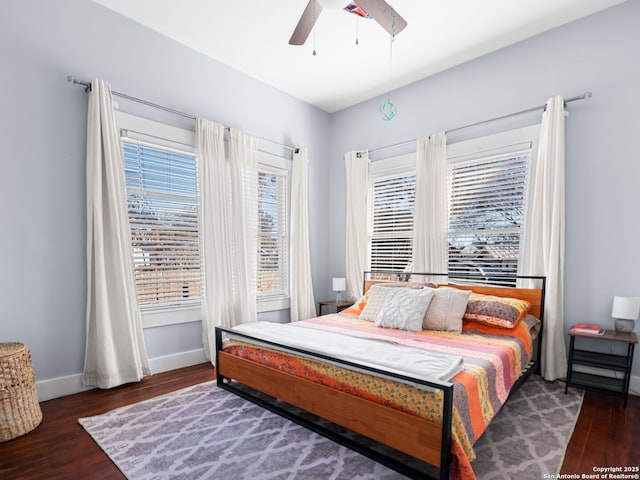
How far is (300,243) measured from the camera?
4.42m

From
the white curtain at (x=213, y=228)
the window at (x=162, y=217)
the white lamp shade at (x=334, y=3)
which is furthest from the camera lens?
the white curtain at (x=213, y=228)

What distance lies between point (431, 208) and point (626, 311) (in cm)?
188

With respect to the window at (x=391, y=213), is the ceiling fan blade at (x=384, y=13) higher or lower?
higher

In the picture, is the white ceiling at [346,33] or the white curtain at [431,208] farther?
the white curtain at [431,208]

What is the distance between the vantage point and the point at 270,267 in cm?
431

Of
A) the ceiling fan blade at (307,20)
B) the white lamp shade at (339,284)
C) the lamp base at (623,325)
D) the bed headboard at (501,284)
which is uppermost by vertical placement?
the ceiling fan blade at (307,20)

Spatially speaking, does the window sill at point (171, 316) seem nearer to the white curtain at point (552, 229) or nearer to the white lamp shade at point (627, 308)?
the white curtain at point (552, 229)

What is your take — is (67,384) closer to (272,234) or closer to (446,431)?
(272,234)

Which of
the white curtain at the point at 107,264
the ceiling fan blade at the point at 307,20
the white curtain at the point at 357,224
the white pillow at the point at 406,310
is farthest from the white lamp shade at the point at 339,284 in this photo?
the ceiling fan blade at the point at 307,20

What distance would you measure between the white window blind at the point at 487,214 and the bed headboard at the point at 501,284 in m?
0.06

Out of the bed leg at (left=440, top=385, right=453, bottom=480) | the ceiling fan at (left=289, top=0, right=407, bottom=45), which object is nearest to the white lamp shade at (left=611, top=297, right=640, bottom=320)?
the bed leg at (left=440, top=385, right=453, bottom=480)

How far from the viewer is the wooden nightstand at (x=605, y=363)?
8.30ft

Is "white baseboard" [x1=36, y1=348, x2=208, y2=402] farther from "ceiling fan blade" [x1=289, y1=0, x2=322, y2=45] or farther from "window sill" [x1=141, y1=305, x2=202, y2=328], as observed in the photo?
"ceiling fan blade" [x1=289, y1=0, x2=322, y2=45]

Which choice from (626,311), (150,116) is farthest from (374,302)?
(150,116)
